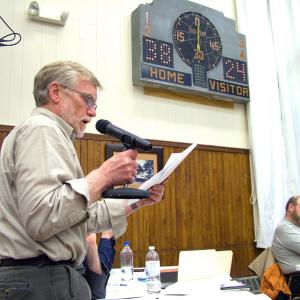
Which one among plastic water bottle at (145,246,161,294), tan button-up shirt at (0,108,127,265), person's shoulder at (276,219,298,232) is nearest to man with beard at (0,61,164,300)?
tan button-up shirt at (0,108,127,265)

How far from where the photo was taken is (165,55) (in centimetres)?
429

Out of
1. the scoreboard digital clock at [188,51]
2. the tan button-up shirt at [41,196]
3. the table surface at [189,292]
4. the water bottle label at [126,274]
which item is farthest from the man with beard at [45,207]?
the scoreboard digital clock at [188,51]

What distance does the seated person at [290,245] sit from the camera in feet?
11.2

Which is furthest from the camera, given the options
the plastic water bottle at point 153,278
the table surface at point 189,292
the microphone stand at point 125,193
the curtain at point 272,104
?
the curtain at point 272,104

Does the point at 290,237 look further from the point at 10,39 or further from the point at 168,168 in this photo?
the point at 10,39

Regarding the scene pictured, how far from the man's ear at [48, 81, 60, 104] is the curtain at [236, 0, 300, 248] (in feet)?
12.1

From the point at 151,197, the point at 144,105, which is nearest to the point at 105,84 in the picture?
the point at 144,105

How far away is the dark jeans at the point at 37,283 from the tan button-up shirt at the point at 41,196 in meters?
0.04

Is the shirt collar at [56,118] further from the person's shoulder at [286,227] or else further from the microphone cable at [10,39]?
the person's shoulder at [286,227]

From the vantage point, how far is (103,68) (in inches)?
161

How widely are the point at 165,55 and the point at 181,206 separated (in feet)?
5.41

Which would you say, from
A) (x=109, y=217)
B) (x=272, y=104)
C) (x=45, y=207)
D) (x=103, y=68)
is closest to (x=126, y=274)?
(x=109, y=217)

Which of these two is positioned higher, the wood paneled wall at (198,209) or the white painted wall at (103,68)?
the white painted wall at (103,68)

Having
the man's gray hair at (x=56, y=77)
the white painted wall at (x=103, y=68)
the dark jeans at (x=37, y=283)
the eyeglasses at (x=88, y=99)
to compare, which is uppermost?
the white painted wall at (x=103, y=68)
